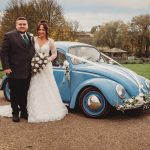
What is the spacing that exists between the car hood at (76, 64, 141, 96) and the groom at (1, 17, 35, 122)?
1404 millimetres

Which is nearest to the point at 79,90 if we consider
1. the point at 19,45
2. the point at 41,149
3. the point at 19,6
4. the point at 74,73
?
the point at 74,73

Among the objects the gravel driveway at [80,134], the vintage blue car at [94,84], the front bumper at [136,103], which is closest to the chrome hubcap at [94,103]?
the vintage blue car at [94,84]

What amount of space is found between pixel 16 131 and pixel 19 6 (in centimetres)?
4165

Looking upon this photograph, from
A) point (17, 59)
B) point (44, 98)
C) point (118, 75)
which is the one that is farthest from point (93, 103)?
point (17, 59)

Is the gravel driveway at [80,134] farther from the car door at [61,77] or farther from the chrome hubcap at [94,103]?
the car door at [61,77]

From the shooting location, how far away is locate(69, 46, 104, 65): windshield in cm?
988

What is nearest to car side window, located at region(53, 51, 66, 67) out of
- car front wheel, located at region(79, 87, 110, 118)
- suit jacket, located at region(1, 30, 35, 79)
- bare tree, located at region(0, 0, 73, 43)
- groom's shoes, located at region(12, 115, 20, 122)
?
car front wheel, located at region(79, 87, 110, 118)

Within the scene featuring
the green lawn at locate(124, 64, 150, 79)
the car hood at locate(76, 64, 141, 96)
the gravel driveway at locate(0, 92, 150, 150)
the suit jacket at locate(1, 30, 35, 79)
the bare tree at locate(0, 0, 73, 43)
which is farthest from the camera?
the bare tree at locate(0, 0, 73, 43)

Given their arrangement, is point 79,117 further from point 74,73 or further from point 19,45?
point 19,45

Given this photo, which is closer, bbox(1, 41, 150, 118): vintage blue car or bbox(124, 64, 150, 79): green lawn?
bbox(1, 41, 150, 118): vintage blue car

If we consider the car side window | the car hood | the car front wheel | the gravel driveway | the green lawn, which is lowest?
the green lawn

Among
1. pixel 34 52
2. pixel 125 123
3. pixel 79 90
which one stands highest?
pixel 34 52

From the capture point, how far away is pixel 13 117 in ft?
28.3

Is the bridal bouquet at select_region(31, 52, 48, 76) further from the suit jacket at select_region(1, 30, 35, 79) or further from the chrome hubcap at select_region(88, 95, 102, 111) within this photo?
the chrome hubcap at select_region(88, 95, 102, 111)
